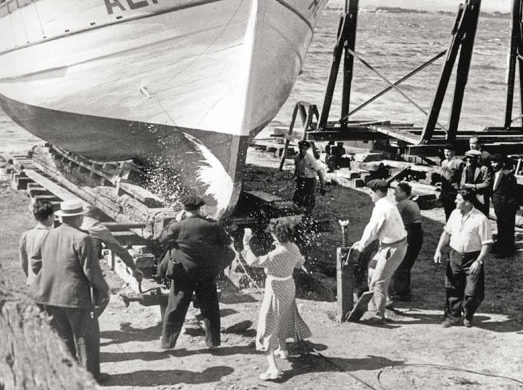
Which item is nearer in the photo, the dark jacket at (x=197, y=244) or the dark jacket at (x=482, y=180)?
the dark jacket at (x=197, y=244)

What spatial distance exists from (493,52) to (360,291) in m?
64.4

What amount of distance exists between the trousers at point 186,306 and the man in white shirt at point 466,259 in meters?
2.24

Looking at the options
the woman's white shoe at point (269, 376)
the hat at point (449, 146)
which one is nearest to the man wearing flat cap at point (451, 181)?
the hat at point (449, 146)

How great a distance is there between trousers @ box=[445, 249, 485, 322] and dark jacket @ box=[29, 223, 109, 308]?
3.33 m

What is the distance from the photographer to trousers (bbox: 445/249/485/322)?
6.06 meters

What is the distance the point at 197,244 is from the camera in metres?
5.41

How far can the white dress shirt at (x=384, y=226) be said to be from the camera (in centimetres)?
602

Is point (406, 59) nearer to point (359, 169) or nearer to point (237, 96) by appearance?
point (359, 169)

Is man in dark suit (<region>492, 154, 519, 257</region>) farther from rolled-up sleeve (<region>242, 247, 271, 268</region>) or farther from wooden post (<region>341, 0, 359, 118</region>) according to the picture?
rolled-up sleeve (<region>242, 247, 271, 268</region>)

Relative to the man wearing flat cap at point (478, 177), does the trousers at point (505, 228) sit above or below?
below

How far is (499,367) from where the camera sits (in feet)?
17.4

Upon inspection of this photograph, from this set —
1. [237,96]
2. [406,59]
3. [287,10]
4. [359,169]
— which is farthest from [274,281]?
[406,59]

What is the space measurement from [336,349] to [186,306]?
52.9 inches

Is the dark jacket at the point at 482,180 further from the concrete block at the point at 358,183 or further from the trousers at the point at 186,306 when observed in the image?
the trousers at the point at 186,306
